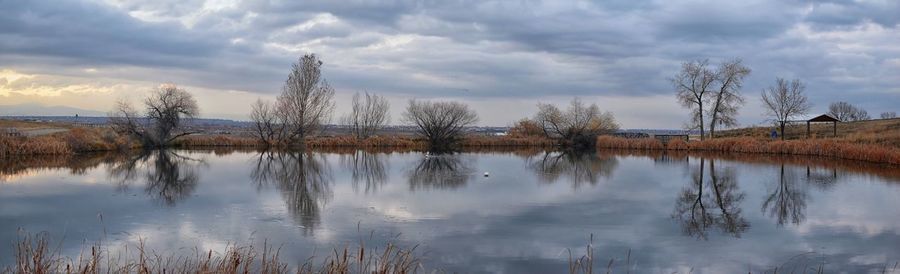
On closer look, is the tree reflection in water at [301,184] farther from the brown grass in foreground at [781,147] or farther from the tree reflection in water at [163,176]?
the brown grass in foreground at [781,147]

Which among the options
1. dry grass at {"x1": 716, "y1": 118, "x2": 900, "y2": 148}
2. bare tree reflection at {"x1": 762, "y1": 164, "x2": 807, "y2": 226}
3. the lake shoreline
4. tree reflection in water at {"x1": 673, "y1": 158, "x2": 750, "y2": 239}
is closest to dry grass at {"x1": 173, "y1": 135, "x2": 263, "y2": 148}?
the lake shoreline

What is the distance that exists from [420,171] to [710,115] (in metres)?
25.0

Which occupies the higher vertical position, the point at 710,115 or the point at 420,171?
the point at 710,115

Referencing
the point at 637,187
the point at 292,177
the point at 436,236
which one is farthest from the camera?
the point at 292,177

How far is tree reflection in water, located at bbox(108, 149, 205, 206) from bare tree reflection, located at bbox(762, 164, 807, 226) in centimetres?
1051

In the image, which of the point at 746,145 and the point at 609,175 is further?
the point at 746,145

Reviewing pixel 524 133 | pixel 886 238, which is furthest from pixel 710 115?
pixel 886 238

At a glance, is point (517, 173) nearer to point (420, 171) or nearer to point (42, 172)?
point (420, 171)

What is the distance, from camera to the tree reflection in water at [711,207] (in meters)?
9.87

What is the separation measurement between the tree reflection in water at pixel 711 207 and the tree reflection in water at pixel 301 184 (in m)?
5.70

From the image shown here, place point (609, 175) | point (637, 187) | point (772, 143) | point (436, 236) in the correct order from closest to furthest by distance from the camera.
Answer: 1. point (436, 236)
2. point (637, 187)
3. point (609, 175)
4. point (772, 143)

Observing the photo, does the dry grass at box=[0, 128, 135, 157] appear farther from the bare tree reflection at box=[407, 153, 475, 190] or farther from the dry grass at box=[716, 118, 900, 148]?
the dry grass at box=[716, 118, 900, 148]

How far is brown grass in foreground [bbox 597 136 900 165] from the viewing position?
81.9ft

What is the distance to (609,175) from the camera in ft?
64.6
